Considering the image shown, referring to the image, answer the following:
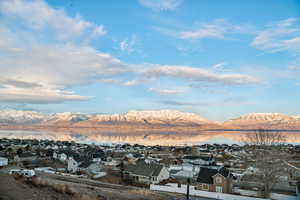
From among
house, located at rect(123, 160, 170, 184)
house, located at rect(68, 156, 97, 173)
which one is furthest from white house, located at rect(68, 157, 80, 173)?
house, located at rect(123, 160, 170, 184)

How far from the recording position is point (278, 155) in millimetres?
23219

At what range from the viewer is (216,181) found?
2769 cm

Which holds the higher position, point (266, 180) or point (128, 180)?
point (266, 180)

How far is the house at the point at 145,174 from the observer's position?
112 ft

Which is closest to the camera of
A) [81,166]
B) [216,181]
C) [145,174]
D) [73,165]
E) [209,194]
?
[209,194]

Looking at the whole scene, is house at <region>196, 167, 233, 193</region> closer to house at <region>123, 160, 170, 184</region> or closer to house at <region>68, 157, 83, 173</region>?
house at <region>123, 160, 170, 184</region>

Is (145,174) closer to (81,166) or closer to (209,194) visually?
(209,194)

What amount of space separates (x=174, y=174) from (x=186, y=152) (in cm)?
4420

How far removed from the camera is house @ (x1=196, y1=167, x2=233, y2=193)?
2727 centimetres

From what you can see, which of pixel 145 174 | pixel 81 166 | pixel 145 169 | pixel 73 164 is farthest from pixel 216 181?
pixel 73 164

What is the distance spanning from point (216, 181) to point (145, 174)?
10.9 metres

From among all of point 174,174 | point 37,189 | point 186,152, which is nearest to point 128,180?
point 174,174

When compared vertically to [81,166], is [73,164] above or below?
above

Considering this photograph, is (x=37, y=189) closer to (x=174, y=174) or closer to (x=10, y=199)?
(x=10, y=199)
